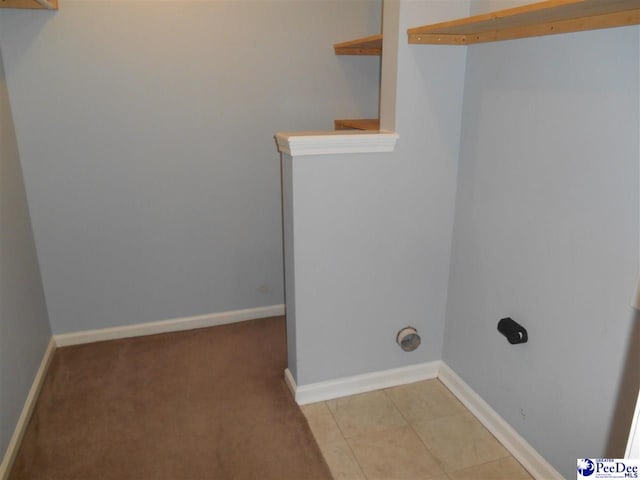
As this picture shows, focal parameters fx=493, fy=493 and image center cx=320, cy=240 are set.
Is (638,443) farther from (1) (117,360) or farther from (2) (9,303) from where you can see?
(1) (117,360)

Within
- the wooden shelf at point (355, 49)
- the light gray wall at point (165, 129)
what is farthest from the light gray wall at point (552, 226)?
the light gray wall at point (165, 129)

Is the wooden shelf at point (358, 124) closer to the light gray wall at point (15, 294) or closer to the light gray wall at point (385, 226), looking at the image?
the light gray wall at point (385, 226)

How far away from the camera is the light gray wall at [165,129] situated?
7.75 feet

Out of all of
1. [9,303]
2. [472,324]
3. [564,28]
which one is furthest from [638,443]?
[9,303]

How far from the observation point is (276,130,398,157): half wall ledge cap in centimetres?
184

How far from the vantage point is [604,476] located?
3.35 feet

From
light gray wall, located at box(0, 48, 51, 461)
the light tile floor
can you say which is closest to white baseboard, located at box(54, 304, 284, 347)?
light gray wall, located at box(0, 48, 51, 461)

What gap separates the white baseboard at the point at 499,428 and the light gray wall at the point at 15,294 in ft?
6.07

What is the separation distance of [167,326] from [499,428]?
6.11 ft

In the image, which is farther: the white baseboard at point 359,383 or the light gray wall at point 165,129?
the light gray wall at point 165,129

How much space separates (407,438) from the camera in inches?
79.0

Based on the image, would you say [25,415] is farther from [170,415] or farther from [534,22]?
[534,22]

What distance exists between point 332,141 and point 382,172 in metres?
0.27

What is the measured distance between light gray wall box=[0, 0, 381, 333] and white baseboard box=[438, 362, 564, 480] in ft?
4.10
